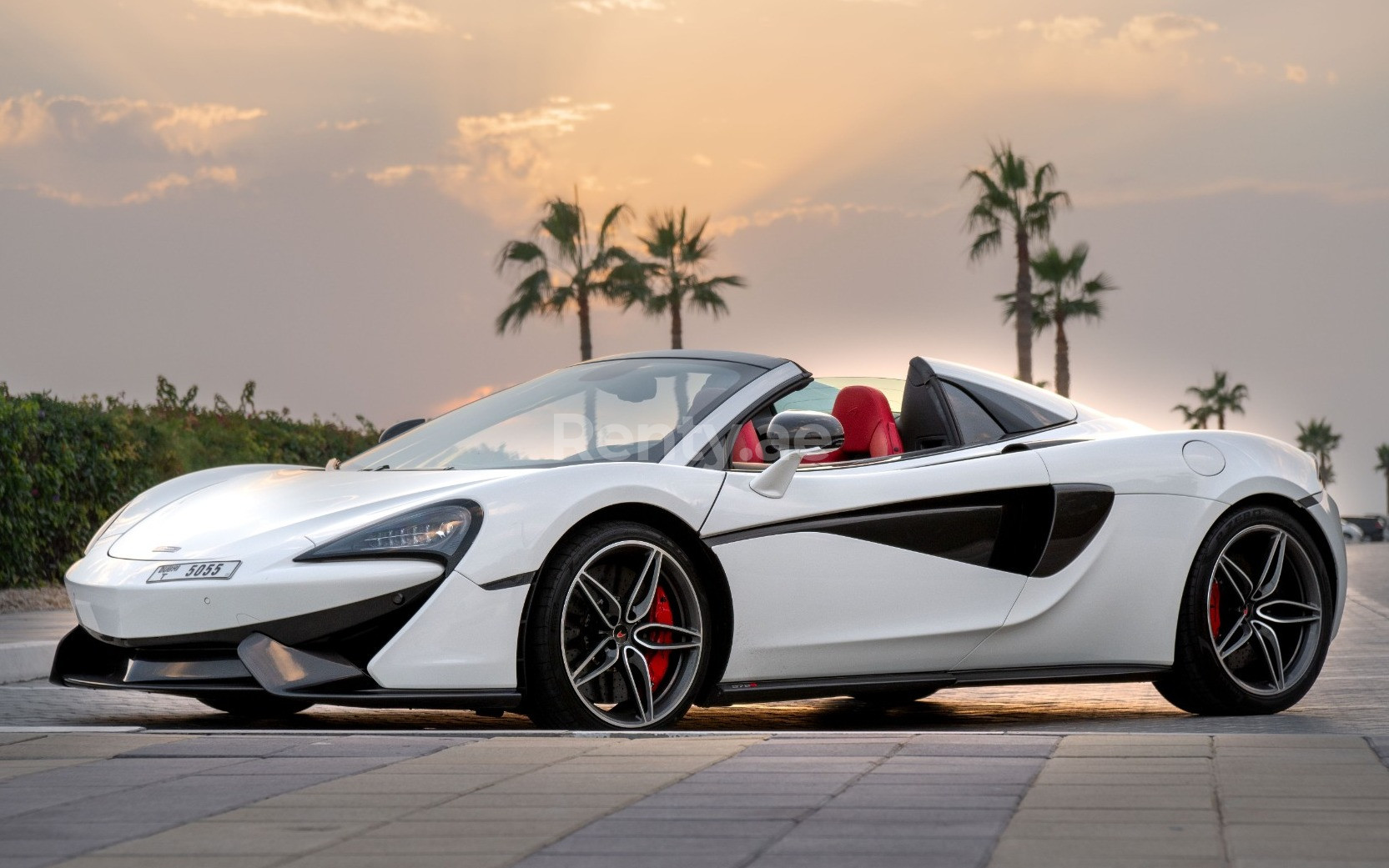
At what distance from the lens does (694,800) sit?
3.90 meters

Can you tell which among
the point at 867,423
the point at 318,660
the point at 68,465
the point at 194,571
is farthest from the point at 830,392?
the point at 68,465

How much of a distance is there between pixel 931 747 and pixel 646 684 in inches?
51.3

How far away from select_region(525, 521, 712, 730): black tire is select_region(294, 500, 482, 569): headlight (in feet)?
0.95

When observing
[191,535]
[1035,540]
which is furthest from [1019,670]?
[191,535]

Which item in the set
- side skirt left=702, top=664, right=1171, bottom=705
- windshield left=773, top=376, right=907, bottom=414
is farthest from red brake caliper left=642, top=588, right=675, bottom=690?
windshield left=773, top=376, right=907, bottom=414

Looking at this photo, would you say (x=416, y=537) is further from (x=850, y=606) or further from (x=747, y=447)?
(x=850, y=606)

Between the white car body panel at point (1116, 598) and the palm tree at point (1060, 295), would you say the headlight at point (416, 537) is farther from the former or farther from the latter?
the palm tree at point (1060, 295)

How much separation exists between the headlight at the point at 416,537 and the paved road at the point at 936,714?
627mm

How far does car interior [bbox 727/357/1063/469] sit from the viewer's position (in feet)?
22.1

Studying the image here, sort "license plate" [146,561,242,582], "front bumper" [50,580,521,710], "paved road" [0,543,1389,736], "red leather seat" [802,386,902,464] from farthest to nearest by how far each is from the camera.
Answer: "red leather seat" [802,386,902,464]
"paved road" [0,543,1389,736]
"license plate" [146,561,242,582]
"front bumper" [50,580,521,710]

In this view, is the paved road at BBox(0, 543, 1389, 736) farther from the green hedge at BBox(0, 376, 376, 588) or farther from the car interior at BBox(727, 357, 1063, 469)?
the green hedge at BBox(0, 376, 376, 588)

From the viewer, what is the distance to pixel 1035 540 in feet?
21.6

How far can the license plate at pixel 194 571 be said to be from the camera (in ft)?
18.0

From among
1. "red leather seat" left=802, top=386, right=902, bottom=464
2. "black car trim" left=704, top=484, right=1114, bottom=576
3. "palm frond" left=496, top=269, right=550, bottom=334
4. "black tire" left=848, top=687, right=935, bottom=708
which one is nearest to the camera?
"black car trim" left=704, top=484, right=1114, bottom=576
